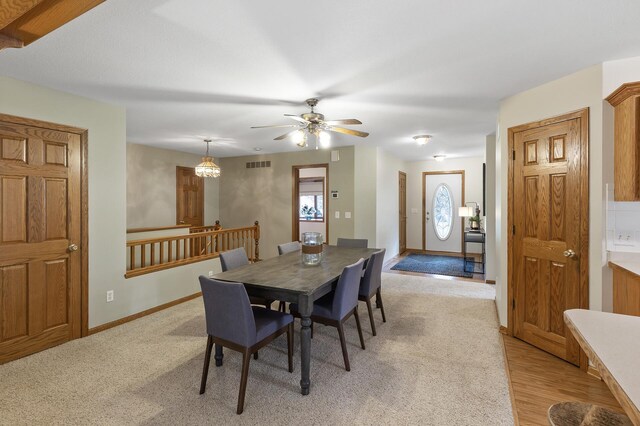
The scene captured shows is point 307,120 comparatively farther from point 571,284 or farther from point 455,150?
point 455,150

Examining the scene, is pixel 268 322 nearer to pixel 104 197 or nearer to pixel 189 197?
pixel 104 197

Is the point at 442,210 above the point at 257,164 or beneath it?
beneath

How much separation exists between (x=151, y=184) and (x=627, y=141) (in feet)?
22.0

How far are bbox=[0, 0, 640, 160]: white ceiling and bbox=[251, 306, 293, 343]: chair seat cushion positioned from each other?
1991mm

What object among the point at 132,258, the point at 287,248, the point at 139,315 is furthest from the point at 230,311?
the point at 132,258

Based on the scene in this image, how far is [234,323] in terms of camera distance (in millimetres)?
2080

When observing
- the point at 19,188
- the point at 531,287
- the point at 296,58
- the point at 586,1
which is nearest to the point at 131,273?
the point at 19,188

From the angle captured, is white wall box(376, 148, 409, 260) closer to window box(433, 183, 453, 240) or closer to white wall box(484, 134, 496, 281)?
window box(433, 183, 453, 240)

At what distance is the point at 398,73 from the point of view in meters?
2.60

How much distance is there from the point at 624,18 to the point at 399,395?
9.14ft

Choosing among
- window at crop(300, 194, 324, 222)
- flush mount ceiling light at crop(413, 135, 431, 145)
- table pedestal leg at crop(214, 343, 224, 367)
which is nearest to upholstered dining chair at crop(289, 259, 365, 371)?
table pedestal leg at crop(214, 343, 224, 367)

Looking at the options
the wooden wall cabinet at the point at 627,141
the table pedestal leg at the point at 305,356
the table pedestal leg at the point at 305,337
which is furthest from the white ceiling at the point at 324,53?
the table pedestal leg at the point at 305,356

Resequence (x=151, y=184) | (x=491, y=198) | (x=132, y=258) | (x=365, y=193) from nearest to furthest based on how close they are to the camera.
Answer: (x=132, y=258)
(x=491, y=198)
(x=365, y=193)
(x=151, y=184)

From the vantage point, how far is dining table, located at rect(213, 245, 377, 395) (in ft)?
7.18
